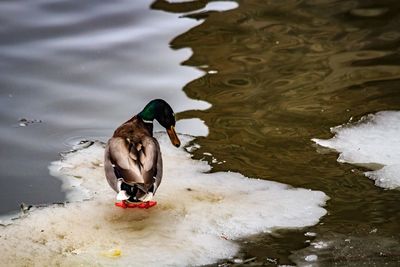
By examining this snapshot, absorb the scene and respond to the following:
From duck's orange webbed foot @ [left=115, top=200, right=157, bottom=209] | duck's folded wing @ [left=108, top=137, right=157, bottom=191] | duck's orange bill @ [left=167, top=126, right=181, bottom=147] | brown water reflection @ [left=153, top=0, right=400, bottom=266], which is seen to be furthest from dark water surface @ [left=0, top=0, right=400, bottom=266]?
duck's folded wing @ [left=108, top=137, right=157, bottom=191]

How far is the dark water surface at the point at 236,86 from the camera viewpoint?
5.37m

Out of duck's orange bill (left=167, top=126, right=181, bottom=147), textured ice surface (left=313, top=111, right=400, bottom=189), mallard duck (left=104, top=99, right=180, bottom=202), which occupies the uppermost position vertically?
mallard duck (left=104, top=99, right=180, bottom=202)

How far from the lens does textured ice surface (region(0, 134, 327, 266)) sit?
467 centimetres

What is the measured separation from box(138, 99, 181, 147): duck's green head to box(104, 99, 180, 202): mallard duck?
0.16 metres

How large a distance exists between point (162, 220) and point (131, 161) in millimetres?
405

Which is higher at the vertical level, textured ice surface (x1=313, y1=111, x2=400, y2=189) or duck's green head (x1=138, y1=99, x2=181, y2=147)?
duck's green head (x1=138, y1=99, x2=181, y2=147)

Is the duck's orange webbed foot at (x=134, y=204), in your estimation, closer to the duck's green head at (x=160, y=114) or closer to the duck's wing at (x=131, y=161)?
the duck's wing at (x=131, y=161)

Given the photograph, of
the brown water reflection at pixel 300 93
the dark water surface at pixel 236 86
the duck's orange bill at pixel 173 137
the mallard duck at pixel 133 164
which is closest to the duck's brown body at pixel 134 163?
the mallard duck at pixel 133 164

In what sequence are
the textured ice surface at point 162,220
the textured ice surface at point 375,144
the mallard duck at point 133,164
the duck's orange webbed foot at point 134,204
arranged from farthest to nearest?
the textured ice surface at point 375,144
the duck's orange webbed foot at point 134,204
the mallard duck at point 133,164
the textured ice surface at point 162,220

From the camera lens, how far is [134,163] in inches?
203

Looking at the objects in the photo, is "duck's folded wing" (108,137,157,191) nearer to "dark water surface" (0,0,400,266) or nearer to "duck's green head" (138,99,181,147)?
"duck's green head" (138,99,181,147)

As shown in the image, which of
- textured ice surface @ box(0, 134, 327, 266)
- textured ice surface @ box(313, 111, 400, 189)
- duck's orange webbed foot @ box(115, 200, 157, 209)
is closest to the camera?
textured ice surface @ box(0, 134, 327, 266)

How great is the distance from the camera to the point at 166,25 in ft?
30.6

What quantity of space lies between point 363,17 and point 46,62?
11.1 feet
